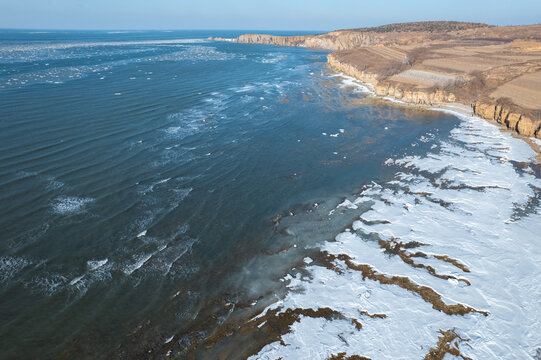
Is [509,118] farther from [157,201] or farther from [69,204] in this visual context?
[69,204]

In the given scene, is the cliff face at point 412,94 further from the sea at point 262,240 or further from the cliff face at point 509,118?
the sea at point 262,240

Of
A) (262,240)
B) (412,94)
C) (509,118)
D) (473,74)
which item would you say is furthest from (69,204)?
(473,74)

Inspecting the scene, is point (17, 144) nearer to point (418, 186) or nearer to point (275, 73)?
point (418, 186)

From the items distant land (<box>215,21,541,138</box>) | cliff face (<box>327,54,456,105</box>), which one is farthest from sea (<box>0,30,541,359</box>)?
cliff face (<box>327,54,456,105</box>)

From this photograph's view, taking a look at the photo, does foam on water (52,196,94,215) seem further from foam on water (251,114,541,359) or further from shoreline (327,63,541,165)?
shoreline (327,63,541,165)

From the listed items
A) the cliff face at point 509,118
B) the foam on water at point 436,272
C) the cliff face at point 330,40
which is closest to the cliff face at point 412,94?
the cliff face at point 509,118
